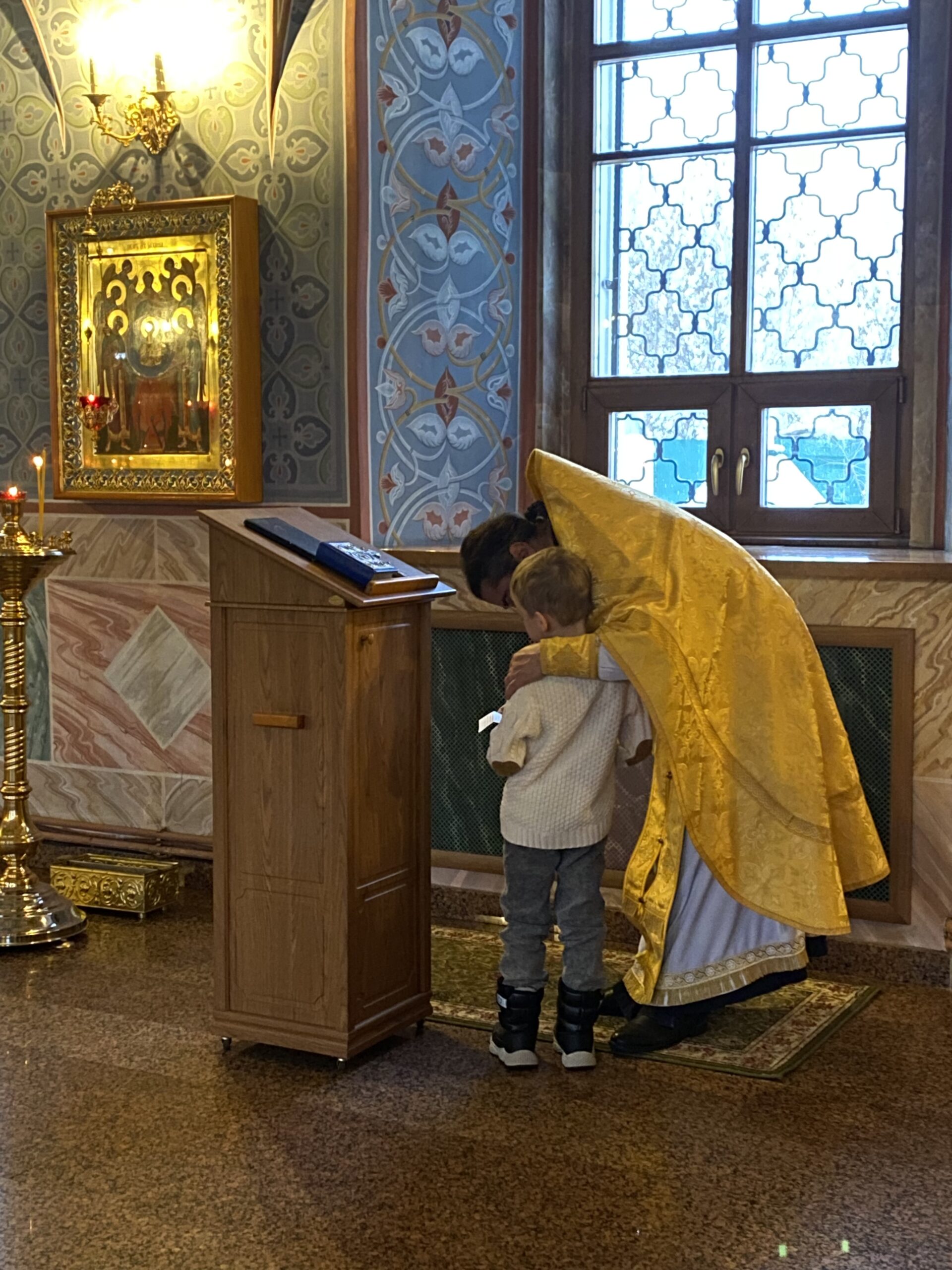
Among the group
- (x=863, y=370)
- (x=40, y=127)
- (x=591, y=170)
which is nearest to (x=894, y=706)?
(x=863, y=370)

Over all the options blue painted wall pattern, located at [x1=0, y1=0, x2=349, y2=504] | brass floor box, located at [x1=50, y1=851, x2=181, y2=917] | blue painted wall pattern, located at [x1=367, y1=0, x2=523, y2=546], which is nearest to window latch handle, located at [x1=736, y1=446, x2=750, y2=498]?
blue painted wall pattern, located at [x1=367, y1=0, x2=523, y2=546]

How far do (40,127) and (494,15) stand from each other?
1.85 meters

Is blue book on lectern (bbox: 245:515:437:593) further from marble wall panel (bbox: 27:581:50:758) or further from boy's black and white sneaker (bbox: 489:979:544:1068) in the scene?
marble wall panel (bbox: 27:581:50:758)

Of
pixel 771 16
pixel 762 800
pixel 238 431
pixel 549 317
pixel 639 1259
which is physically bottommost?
pixel 639 1259

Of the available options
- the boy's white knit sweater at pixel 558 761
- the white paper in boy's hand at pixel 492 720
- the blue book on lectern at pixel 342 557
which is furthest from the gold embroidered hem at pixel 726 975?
the blue book on lectern at pixel 342 557

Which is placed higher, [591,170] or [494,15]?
[494,15]

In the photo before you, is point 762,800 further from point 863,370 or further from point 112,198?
point 112,198

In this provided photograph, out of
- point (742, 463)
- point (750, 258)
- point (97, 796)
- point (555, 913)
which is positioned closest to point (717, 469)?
point (742, 463)

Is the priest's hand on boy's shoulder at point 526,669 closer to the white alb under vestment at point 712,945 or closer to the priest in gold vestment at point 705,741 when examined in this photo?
the priest in gold vestment at point 705,741

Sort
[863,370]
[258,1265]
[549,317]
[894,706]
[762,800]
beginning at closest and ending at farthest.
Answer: [258,1265] < [762,800] < [894,706] < [863,370] < [549,317]

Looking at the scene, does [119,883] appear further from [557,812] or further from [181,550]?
[557,812]

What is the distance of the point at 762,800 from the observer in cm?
384

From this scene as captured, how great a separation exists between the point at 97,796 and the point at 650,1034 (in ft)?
9.66

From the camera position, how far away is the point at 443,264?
218 inches
